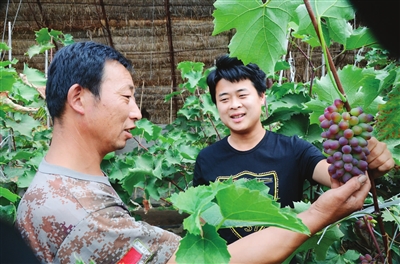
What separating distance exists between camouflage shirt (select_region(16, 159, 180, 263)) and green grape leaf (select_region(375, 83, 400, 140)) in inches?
20.5

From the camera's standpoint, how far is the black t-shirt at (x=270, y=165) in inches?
60.5

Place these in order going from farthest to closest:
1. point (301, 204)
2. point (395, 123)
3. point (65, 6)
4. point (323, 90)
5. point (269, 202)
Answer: point (65, 6) → point (301, 204) → point (323, 90) → point (395, 123) → point (269, 202)

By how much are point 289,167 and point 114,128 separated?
0.74 meters

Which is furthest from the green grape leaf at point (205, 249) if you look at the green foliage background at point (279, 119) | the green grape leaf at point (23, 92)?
the green grape leaf at point (23, 92)

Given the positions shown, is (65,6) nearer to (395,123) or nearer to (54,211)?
(54,211)

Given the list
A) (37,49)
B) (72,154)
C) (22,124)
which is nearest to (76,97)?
(72,154)

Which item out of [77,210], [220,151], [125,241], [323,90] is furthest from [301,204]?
[220,151]

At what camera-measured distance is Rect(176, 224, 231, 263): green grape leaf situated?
43 cm

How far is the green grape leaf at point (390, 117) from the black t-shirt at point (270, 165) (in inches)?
30.6

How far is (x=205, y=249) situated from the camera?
437 mm

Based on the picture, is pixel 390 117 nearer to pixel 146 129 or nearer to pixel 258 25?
pixel 258 25

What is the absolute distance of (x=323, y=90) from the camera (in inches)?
32.6

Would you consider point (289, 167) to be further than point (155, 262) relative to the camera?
Yes

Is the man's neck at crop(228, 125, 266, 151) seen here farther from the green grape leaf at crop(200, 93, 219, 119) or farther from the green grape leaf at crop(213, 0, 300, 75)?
the green grape leaf at crop(213, 0, 300, 75)
